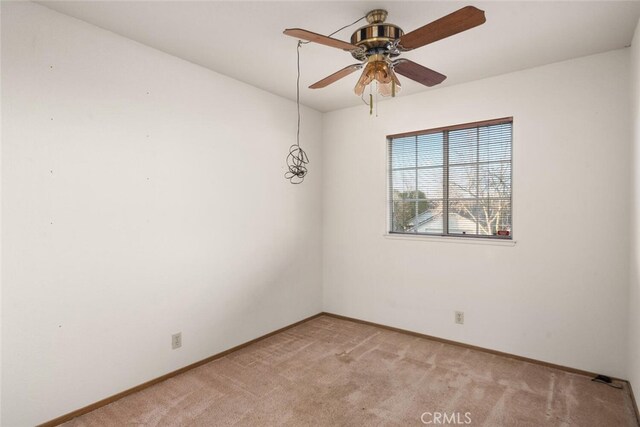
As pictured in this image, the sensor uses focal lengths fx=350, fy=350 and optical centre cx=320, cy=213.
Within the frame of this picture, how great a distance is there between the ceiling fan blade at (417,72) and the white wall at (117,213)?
1740 millimetres

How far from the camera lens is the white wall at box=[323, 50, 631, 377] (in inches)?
107

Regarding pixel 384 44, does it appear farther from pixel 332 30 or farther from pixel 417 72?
pixel 332 30

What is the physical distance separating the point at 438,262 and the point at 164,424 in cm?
271

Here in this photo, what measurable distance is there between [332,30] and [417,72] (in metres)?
0.64

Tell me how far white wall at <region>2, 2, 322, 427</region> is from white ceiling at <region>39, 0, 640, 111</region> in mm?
285

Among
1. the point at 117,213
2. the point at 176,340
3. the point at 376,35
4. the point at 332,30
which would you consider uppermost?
the point at 332,30

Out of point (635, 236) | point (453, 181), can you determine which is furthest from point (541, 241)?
point (453, 181)

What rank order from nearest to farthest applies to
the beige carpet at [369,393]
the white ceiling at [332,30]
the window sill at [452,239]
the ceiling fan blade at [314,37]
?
1. the ceiling fan blade at [314,37]
2. the white ceiling at [332,30]
3. the beige carpet at [369,393]
4. the window sill at [452,239]

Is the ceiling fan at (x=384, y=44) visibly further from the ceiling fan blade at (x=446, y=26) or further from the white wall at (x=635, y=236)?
the white wall at (x=635, y=236)

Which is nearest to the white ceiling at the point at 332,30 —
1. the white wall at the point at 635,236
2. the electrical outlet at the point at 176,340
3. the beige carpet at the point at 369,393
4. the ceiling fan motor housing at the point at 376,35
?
the ceiling fan motor housing at the point at 376,35

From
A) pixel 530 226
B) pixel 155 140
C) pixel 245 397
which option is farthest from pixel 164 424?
pixel 530 226

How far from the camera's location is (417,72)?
2.23 m

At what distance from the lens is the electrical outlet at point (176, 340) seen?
2.83m

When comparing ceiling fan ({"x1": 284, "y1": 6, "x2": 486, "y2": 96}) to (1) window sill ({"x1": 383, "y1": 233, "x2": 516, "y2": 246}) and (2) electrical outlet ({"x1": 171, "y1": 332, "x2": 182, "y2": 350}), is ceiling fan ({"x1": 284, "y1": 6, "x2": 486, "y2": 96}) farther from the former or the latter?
(2) electrical outlet ({"x1": 171, "y1": 332, "x2": 182, "y2": 350})
